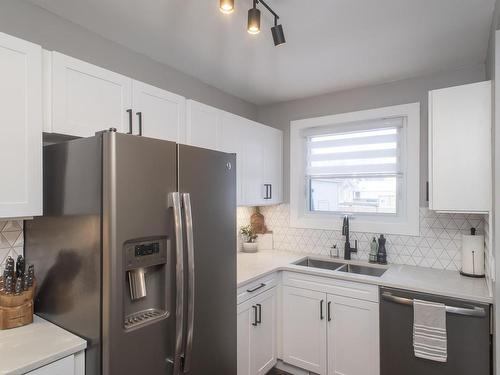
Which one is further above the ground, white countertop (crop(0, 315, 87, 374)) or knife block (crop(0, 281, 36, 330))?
knife block (crop(0, 281, 36, 330))

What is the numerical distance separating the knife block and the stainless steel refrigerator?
2.8 inches

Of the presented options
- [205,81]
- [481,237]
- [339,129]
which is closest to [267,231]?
[339,129]

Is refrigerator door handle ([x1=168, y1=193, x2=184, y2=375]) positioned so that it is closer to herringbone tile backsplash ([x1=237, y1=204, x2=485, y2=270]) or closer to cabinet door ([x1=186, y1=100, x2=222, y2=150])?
cabinet door ([x1=186, y1=100, x2=222, y2=150])

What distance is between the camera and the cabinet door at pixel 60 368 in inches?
44.6

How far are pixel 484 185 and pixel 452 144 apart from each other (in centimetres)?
31

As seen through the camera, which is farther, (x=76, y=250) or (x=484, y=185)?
(x=484, y=185)

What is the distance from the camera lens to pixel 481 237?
2.19 meters

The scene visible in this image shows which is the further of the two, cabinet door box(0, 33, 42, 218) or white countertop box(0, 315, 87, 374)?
cabinet door box(0, 33, 42, 218)

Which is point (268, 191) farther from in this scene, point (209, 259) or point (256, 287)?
point (209, 259)

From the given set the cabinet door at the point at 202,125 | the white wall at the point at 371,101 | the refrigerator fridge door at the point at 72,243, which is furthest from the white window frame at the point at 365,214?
the refrigerator fridge door at the point at 72,243

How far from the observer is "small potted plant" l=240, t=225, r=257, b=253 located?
3.15 m

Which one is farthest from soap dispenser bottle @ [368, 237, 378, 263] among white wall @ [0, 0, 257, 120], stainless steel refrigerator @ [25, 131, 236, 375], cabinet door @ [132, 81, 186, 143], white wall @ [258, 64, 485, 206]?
white wall @ [0, 0, 257, 120]

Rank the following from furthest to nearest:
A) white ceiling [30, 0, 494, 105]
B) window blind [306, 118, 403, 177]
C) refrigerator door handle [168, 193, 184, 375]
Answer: window blind [306, 118, 403, 177], white ceiling [30, 0, 494, 105], refrigerator door handle [168, 193, 184, 375]

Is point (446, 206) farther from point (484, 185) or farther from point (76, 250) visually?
point (76, 250)
